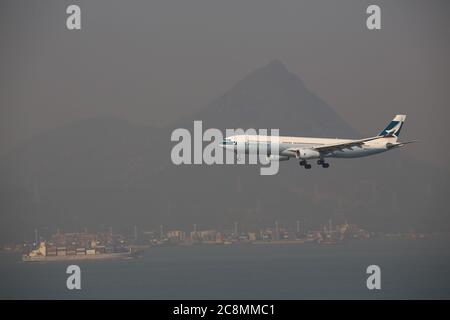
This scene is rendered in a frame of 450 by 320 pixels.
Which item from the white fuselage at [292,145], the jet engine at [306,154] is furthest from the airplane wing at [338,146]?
the jet engine at [306,154]

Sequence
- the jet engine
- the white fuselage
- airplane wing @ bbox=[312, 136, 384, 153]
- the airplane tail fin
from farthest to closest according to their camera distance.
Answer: the airplane tail fin → airplane wing @ bbox=[312, 136, 384, 153] → the jet engine → the white fuselage

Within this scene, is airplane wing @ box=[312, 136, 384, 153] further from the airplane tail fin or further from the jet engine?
the airplane tail fin

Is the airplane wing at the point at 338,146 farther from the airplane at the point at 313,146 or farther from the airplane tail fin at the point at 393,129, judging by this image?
the airplane tail fin at the point at 393,129

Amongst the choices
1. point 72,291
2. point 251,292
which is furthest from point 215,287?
point 72,291

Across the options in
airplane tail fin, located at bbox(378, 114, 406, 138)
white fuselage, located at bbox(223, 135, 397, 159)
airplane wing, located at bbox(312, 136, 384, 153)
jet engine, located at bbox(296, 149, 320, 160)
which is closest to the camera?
white fuselage, located at bbox(223, 135, 397, 159)

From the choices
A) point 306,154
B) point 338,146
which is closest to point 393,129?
point 338,146

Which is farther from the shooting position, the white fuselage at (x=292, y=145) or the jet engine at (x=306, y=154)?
the jet engine at (x=306, y=154)

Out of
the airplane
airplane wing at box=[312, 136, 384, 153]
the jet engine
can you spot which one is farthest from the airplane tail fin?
the jet engine

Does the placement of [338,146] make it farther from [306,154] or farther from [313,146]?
[306,154]
